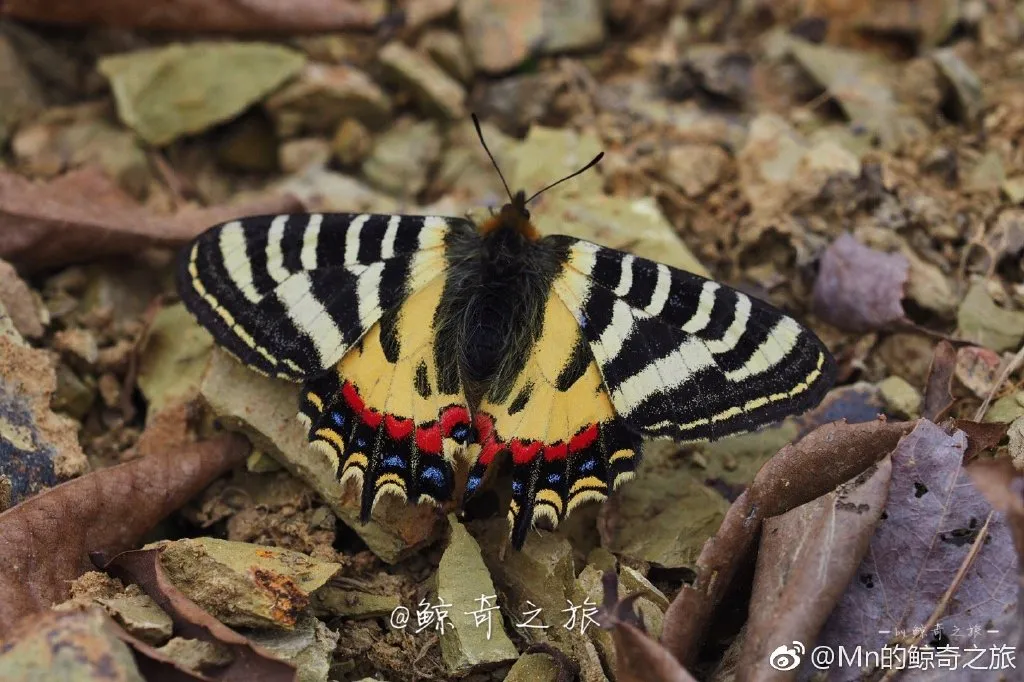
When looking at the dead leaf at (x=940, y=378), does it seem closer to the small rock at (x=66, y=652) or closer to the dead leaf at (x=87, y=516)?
the dead leaf at (x=87, y=516)

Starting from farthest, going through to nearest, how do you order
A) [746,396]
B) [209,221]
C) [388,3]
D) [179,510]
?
[388,3], [209,221], [179,510], [746,396]

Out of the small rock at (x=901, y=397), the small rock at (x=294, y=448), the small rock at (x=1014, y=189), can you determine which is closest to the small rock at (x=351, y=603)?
the small rock at (x=294, y=448)

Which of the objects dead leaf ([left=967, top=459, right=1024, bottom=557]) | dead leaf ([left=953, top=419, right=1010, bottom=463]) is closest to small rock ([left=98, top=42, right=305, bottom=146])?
dead leaf ([left=953, top=419, right=1010, bottom=463])

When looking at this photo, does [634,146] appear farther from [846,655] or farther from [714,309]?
[846,655]

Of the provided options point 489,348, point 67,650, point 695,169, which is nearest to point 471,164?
point 695,169

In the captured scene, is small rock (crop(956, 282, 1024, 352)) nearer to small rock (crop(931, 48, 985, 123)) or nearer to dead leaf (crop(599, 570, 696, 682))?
small rock (crop(931, 48, 985, 123))

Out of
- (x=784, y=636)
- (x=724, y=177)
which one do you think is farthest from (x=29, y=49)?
(x=784, y=636)

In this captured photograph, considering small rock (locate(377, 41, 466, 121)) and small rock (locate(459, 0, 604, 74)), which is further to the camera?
small rock (locate(459, 0, 604, 74))
